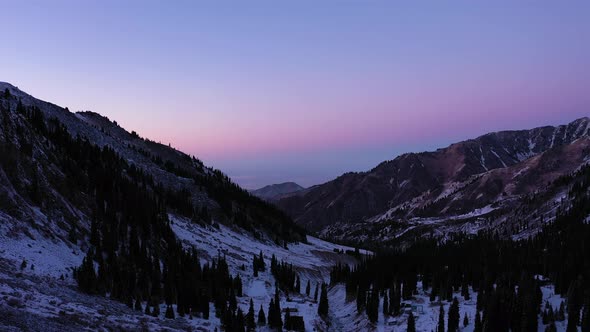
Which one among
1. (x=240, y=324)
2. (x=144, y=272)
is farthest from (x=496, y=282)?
(x=144, y=272)

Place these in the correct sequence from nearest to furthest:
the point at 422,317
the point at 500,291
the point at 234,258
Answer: the point at 500,291 → the point at 422,317 → the point at 234,258

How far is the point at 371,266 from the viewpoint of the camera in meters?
142

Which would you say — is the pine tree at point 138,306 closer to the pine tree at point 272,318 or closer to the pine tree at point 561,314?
the pine tree at point 272,318

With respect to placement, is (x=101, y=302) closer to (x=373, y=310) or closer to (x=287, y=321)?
(x=287, y=321)

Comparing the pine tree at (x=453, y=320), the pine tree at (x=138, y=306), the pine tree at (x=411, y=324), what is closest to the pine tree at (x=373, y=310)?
the pine tree at (x=411, y=324)

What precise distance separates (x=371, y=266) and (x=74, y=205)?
8636cm

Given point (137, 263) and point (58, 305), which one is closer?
point (58, 305)

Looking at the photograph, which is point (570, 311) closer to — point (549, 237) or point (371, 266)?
point (371, 266)

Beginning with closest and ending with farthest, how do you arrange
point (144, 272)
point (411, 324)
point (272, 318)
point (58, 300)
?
1. point (58, 300)
2. point (144, 272)
3. point (272, 318)
4. point (411, 324)

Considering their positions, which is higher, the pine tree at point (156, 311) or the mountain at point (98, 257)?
the mountain at point (98, 257)

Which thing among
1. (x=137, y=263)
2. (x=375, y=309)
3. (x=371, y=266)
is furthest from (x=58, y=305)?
(x=371, y=266)

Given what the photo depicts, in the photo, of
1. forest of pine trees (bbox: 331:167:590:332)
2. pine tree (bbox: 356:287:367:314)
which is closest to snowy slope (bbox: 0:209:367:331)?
pine tree (bbox: 356:287:367:314)

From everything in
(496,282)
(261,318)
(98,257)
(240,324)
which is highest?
(98,257)

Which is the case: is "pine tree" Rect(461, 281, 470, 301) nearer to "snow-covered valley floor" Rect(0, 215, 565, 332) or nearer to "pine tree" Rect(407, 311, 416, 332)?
"snow-covered valley floor" Rect(0, 215, 565, 332)
